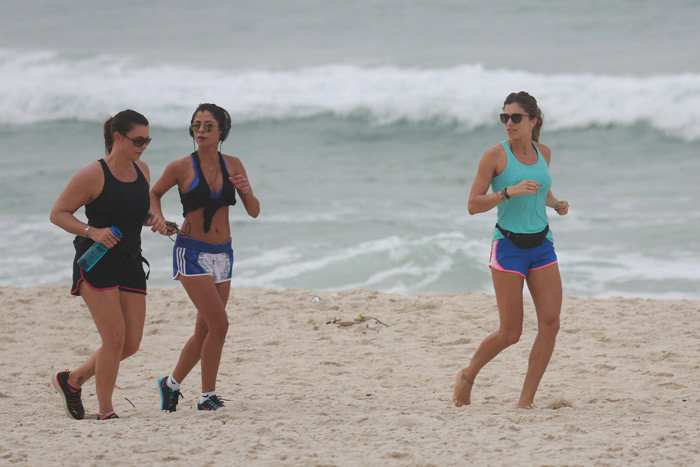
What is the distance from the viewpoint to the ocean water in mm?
11742

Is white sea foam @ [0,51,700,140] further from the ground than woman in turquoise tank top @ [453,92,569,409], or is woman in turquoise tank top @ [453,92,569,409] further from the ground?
white sea foam @ [0,51,700,140]

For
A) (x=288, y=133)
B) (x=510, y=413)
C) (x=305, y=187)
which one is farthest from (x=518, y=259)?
(x=288, y=133)

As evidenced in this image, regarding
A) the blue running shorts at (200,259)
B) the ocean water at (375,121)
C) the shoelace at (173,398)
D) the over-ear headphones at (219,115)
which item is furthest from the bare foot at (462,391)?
the ocean water at (375,121)

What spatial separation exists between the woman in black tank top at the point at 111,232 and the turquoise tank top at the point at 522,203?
1.94 metres

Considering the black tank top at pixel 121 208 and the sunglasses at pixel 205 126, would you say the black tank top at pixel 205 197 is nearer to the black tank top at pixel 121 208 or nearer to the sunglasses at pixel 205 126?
the sunglasses at pixel 205 126

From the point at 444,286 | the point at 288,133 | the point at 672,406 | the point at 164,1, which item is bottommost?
the point at 672,406

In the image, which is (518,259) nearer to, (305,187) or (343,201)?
(343,201)

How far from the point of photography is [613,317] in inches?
299

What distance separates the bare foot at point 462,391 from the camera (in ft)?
16.9

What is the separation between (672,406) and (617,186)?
12053mm

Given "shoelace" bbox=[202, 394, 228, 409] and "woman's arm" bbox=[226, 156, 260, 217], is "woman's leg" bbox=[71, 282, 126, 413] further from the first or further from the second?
"woman's arm" bbox=[226, 156, 260, 217]

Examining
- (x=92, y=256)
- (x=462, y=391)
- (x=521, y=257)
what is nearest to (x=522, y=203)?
(x=521, y=257)

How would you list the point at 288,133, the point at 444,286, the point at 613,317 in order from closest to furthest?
the point at 613,317
the point at 444,286
the point at 288,133

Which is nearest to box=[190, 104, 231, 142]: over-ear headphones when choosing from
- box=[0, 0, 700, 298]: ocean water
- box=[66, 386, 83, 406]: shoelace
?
box=[66, 386, 83, 406]: shoelace
